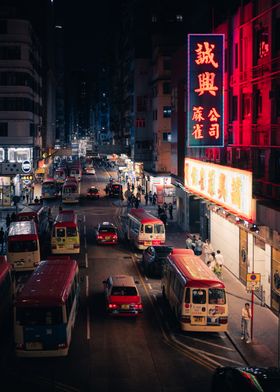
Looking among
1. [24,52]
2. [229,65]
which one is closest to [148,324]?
[229,65]

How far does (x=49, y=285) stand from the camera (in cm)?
2370

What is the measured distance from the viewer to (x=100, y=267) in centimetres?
4016

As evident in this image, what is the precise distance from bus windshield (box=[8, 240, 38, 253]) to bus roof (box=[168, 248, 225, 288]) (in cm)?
1037

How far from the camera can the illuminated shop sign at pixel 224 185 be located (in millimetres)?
28922

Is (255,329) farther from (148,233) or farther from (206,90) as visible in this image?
(148,233)

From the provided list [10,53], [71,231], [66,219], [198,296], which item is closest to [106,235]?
[66,219]

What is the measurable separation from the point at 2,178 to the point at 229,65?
140 ft

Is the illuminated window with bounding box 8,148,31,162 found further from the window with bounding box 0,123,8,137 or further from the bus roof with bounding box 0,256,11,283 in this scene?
the bus roof with bounding box 0,256,11,283

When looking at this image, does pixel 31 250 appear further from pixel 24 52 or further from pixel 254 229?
pixel 24 52

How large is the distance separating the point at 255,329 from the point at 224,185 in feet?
29.6

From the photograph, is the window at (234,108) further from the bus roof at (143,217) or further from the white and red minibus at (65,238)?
the white and red minibus at (65,238)

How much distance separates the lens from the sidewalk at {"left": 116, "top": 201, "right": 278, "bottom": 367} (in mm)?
22859

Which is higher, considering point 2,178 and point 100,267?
point 2,178

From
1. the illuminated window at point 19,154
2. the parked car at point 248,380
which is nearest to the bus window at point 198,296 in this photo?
the parked car at point 248,380
